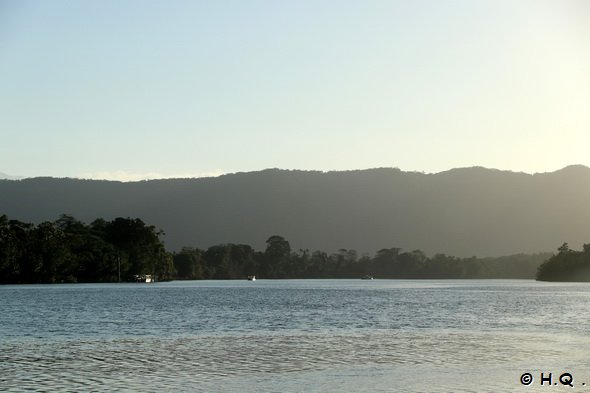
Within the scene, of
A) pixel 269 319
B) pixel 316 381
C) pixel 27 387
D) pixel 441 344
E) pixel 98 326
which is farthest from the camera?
pixel 269 319

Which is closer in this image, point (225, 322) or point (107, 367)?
point (107, 367)

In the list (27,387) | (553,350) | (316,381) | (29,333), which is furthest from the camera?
(29,333)


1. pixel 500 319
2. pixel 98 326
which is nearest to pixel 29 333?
pixel 98 326

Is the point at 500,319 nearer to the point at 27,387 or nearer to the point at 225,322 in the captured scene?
the point at 225,322

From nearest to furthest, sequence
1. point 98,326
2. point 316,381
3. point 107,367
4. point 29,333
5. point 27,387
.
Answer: point 27,387
point 316,381
point 107,367
point 29,333
point 98,326

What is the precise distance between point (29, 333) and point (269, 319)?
26187 mm

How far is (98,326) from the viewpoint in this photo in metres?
A: 73.5

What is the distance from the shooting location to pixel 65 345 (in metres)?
55.5

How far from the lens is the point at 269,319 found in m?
84.8

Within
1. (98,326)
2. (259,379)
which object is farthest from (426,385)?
(98,326)

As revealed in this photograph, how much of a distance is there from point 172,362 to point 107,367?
383 centimetres

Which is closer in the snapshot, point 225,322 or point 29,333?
point 29,333

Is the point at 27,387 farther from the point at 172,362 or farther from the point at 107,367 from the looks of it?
the point at 172,362

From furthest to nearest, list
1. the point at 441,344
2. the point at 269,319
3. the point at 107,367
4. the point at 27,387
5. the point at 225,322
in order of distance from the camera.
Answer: the point at 269,319
the point at 225,322
the point at 441,344
the point at 107,367
the point at 27,387
